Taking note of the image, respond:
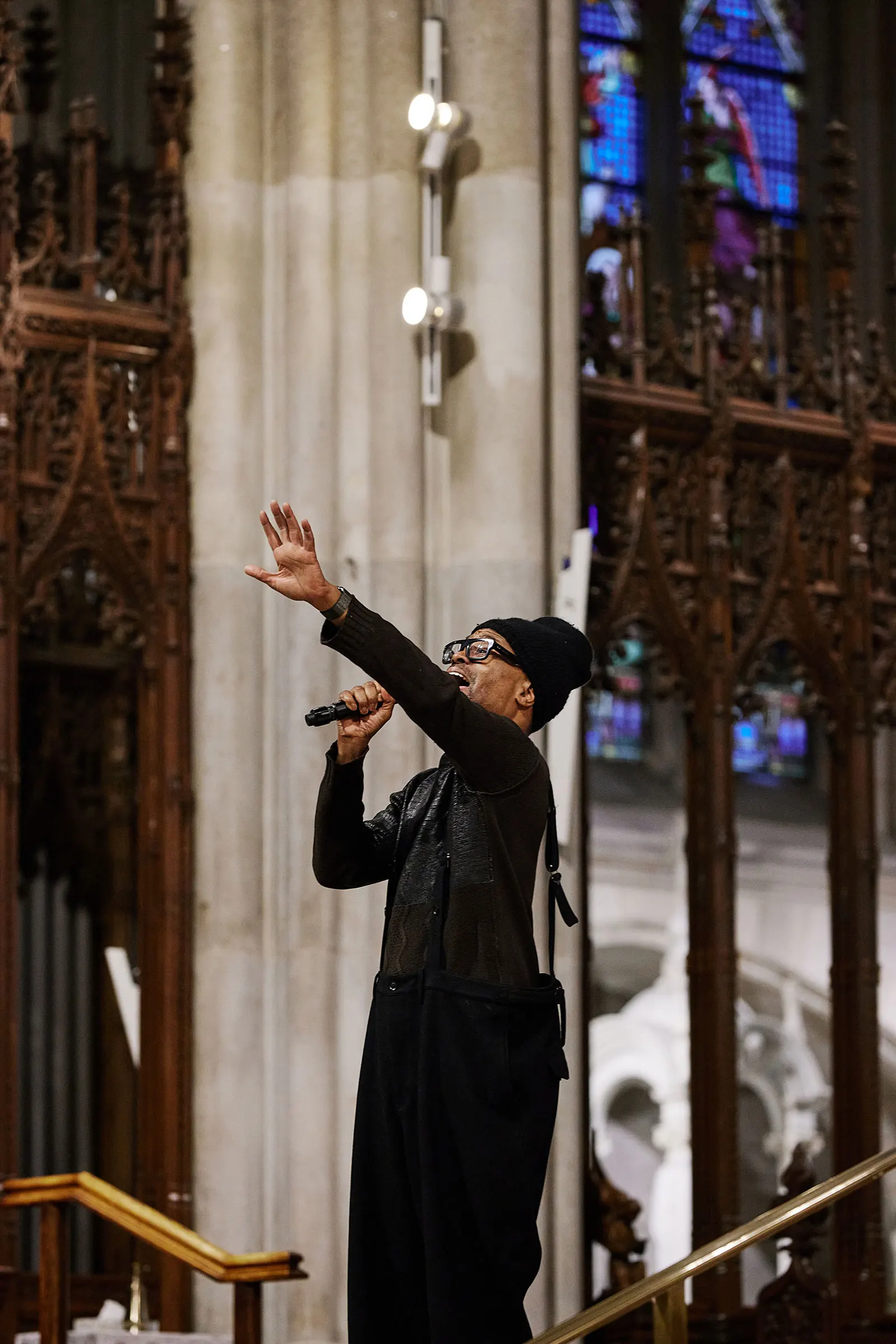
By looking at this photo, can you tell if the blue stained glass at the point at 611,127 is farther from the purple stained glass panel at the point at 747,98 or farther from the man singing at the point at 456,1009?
the man singing at the point at 456,1009

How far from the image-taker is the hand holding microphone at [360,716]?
13.5ft

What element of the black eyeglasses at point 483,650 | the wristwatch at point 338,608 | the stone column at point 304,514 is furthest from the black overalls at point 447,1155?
the stone column at point 304,514

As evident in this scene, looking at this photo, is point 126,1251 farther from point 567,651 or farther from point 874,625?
point 567,651

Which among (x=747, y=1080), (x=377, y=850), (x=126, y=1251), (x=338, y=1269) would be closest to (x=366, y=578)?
(x=338, y=1269)

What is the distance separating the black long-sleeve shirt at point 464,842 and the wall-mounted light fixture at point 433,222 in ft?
12.9

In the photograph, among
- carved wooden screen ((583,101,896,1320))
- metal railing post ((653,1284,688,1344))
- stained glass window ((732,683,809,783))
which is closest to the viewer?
metal railing post ((653,1284,688,1344))

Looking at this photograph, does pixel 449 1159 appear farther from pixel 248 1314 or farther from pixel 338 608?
pixel 248 1314

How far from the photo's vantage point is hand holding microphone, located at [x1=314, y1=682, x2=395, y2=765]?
4113 millimetres

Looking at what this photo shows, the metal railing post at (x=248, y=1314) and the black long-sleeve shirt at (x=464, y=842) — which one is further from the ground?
the black long-sleeve shirt at (x=464, y=842)

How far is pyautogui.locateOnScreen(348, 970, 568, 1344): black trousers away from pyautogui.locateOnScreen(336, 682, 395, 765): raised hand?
39 cm

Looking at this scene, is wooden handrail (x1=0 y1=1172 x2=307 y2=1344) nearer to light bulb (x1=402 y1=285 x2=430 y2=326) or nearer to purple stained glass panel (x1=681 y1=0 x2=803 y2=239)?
light bulb (x1=402 y1=285 x2=430 y2=326)

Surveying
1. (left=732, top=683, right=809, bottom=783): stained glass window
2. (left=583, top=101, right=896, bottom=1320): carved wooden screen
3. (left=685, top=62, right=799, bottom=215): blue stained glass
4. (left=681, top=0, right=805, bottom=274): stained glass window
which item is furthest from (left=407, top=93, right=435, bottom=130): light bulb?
(left=732, top=683, right=809, bottom=783): stained glass window

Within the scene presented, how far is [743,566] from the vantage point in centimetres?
918

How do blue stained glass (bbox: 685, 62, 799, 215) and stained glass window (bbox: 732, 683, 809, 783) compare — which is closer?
stained glass window (bbox: 732, 683, 809, 783)
